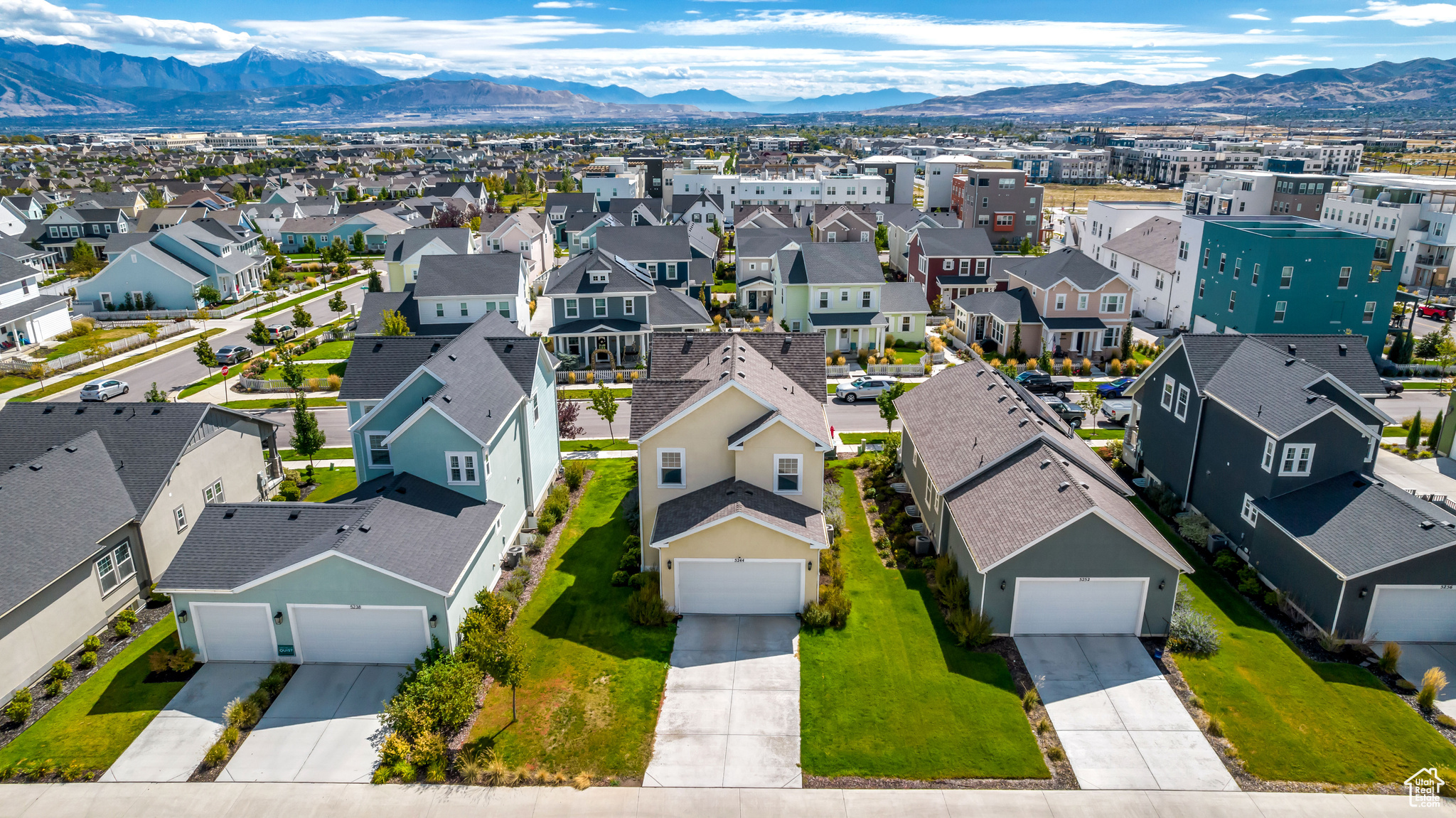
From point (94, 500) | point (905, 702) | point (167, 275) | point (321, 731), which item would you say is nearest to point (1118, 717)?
point (905, 702)

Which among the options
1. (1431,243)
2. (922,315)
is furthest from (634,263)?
(1431,243)

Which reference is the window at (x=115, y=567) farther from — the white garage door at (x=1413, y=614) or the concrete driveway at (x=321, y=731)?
the white garage door at (x=1413, y=614)

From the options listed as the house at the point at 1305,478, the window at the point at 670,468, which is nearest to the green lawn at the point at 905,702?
the window at the point at 670,468

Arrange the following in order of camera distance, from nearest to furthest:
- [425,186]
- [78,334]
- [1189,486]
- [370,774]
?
[370,774], [1189,486], [78,334], [425,186]

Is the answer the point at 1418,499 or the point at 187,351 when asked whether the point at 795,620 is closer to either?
the point at 1418,499

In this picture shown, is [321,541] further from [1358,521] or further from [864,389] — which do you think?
[864,389]

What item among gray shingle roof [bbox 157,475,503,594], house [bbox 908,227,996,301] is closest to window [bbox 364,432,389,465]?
gray shingle roof [bbox 157,475,503,594]
